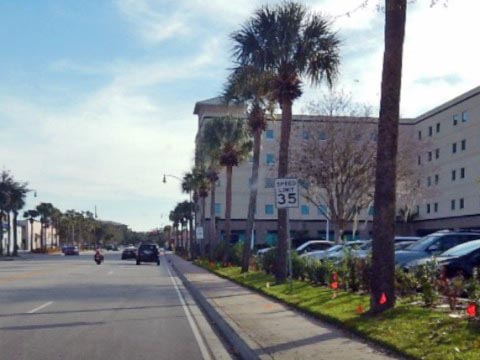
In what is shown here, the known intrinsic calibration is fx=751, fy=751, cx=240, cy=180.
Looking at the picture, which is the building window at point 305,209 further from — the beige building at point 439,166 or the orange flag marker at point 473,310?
the orange flag marker at point 473,310

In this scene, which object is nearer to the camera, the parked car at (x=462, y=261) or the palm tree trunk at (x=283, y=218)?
the parked car at (x=462, y=261)

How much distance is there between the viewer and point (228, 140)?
149 ft

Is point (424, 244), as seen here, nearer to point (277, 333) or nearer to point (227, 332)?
point (227, 332)

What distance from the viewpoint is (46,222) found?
13312 centimetres

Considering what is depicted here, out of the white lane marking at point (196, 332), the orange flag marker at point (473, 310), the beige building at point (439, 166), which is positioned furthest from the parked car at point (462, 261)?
the beige building at point (439, 166)

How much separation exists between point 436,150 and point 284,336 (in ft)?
187

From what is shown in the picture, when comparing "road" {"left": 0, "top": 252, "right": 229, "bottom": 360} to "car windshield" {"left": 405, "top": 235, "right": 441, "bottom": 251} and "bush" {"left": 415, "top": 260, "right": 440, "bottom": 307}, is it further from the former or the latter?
"car windshield" {"left": 405, "top": 235, "right": 441, "bottom": 251}

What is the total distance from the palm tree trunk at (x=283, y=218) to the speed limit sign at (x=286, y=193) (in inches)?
136

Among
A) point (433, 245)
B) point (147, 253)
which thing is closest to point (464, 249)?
point (433, 245)

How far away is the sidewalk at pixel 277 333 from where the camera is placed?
1091 cm

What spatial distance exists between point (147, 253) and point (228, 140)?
50.8ft

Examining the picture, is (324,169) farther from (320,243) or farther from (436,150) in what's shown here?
(436,150)

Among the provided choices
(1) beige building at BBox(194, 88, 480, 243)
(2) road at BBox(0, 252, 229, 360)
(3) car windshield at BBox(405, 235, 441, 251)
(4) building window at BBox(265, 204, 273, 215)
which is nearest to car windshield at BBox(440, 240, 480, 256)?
(3) car windshield at BBox(405, 235, 441, 251)

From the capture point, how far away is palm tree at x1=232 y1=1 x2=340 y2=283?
25.8m
